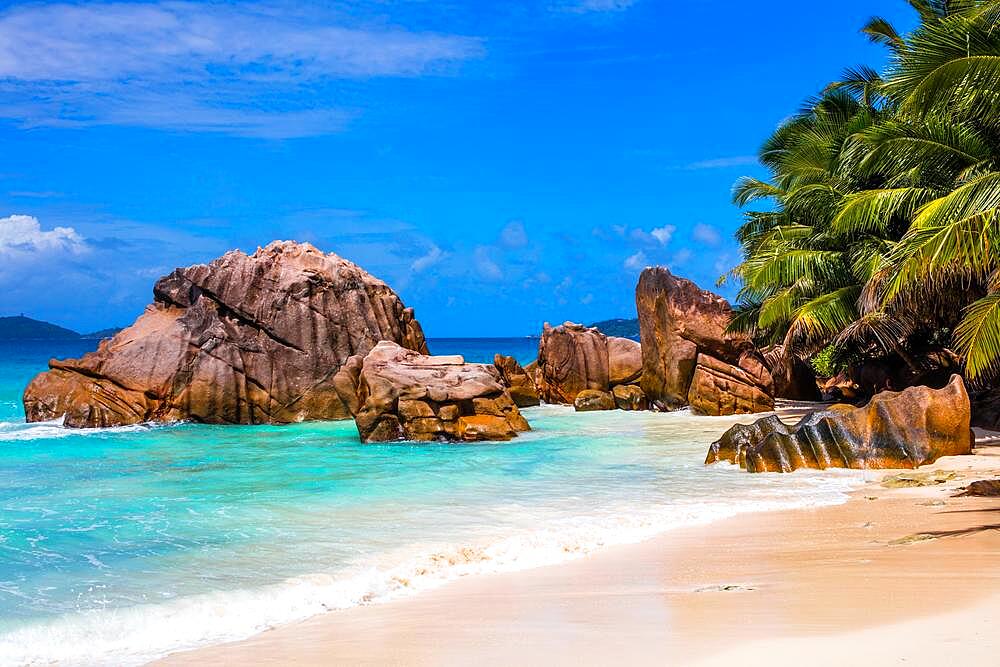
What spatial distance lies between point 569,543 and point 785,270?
15561 mm

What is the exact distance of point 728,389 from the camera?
2427cm

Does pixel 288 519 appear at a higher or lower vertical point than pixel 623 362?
lower

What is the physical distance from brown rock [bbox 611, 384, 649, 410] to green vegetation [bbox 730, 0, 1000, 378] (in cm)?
379

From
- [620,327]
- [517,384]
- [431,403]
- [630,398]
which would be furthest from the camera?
[620,327]

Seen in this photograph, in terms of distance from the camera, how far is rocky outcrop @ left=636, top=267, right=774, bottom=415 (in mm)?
24281

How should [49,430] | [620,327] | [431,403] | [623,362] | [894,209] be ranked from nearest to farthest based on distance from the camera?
[894,209]
[431,403]
[49,430]
[623,362]
[620,327]

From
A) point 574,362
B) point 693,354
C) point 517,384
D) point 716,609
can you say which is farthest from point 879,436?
point 517,384

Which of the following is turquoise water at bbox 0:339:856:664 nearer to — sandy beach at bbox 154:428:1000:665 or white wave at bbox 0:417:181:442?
sandy beach at bbox 154:428:1000:665

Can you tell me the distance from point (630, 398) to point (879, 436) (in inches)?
550

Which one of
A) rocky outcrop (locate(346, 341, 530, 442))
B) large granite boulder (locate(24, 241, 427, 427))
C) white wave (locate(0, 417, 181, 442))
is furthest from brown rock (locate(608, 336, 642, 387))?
white wave (locate(0, 417, 181, 442))

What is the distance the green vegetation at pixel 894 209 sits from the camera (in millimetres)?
10070

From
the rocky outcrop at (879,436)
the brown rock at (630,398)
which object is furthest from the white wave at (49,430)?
the rocky outcrop at (879,436)

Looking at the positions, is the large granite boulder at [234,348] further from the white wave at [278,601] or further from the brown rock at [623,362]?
the white wave at [278,601]

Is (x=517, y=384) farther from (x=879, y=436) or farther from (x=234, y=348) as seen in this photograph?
(x=879, y=436)
